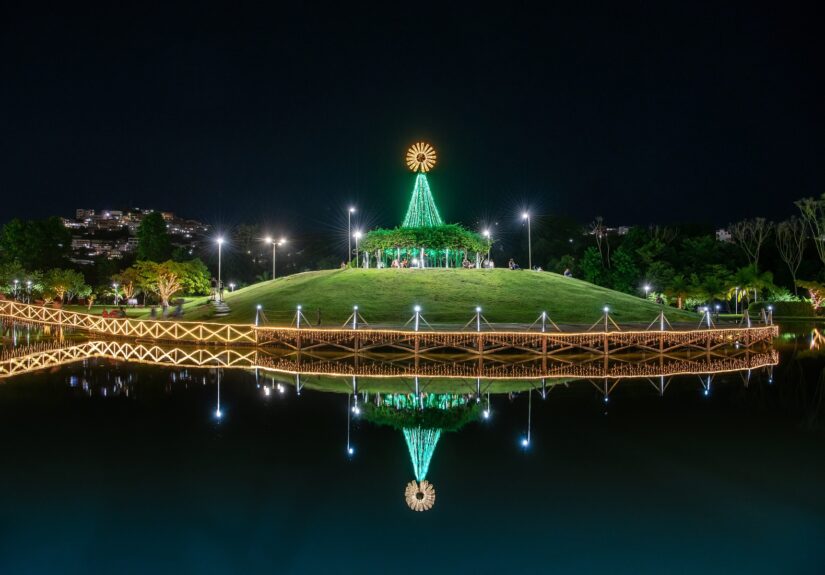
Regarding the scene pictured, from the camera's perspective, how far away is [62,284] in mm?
76250

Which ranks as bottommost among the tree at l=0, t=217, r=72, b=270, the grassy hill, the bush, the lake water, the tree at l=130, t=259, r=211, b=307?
the lake water

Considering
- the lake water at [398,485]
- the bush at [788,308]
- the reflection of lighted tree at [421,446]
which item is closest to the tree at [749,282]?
the bush at [788,308]

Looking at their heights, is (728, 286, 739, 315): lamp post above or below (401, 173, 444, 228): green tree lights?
below

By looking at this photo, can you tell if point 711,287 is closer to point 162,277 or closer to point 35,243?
point 162,277

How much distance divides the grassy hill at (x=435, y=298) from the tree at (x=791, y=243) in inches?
1450

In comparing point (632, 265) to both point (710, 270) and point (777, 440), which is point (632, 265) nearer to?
point (710, 270)

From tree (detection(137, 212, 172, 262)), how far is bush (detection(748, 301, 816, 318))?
78194 mm

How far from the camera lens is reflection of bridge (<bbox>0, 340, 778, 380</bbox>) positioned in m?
33.7

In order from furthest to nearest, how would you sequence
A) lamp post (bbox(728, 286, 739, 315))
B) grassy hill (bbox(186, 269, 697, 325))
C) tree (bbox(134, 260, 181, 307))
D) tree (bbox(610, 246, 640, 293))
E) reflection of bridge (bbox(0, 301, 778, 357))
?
tree (bbox(610, 246, 640, 293)) → lamp post (bbox(728, 286, 739, 315)) → tree (bbox(134, 260, 181, 307)) → grassy hill (bbox(186, 269, 697, 325)) → reflection of bridge (bbox(0, 301, 778, 357))

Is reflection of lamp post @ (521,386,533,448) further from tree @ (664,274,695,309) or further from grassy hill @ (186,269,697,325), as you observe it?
tree @ (664,274,695,309)

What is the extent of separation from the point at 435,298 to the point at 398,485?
37640 mm

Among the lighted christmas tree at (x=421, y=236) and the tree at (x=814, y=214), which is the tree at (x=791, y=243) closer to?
the tree at (x=814, y=214)

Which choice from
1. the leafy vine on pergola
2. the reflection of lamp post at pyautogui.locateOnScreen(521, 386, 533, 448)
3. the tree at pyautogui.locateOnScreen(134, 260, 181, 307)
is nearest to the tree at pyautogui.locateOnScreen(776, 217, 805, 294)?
the leafy vine on pergola

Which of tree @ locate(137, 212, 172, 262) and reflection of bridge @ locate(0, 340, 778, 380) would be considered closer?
reflection of bridge @ locate(0, 340, 778, 380)
